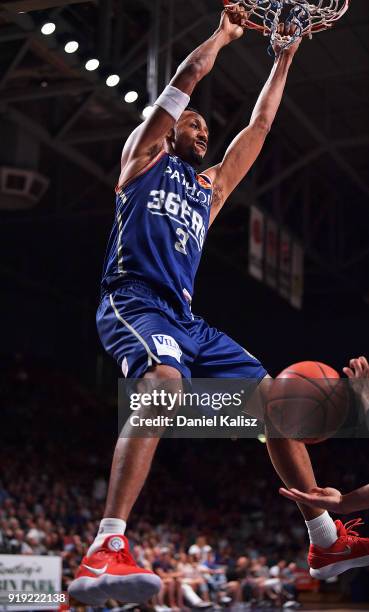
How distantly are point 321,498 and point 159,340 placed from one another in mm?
907

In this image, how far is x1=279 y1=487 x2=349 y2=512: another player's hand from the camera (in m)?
3.69

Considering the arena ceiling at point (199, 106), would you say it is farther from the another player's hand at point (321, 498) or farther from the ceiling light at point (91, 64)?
the another player's hand at point (321, 498)

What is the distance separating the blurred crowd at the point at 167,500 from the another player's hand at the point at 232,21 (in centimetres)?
923

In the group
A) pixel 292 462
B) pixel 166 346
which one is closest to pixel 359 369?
pixel 292 462

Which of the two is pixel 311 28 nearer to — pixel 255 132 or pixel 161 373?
pixel 255 132

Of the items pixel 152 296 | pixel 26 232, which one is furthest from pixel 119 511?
pixel 26 232

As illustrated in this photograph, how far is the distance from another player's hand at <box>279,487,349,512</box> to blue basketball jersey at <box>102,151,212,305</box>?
1.05m

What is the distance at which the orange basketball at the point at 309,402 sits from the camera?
4176 mm

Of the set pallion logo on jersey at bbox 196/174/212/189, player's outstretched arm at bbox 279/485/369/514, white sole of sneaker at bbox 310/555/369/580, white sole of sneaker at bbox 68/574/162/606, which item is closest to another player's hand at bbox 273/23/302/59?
pallion logo on jersey at bbox 196/174/212/189

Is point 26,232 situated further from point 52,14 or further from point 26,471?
point 52,14

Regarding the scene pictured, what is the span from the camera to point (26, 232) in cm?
2284

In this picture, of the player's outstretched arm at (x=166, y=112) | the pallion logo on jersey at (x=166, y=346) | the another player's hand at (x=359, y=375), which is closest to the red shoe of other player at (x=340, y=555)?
the another player's hand at (x=359, y=375)

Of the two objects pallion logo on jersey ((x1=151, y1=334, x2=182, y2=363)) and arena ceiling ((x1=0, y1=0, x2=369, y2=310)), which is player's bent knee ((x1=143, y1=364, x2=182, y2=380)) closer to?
pallion logo on jersey ((x1=151, y1=334, x2=182, y2=363))

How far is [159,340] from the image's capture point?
3.89m
